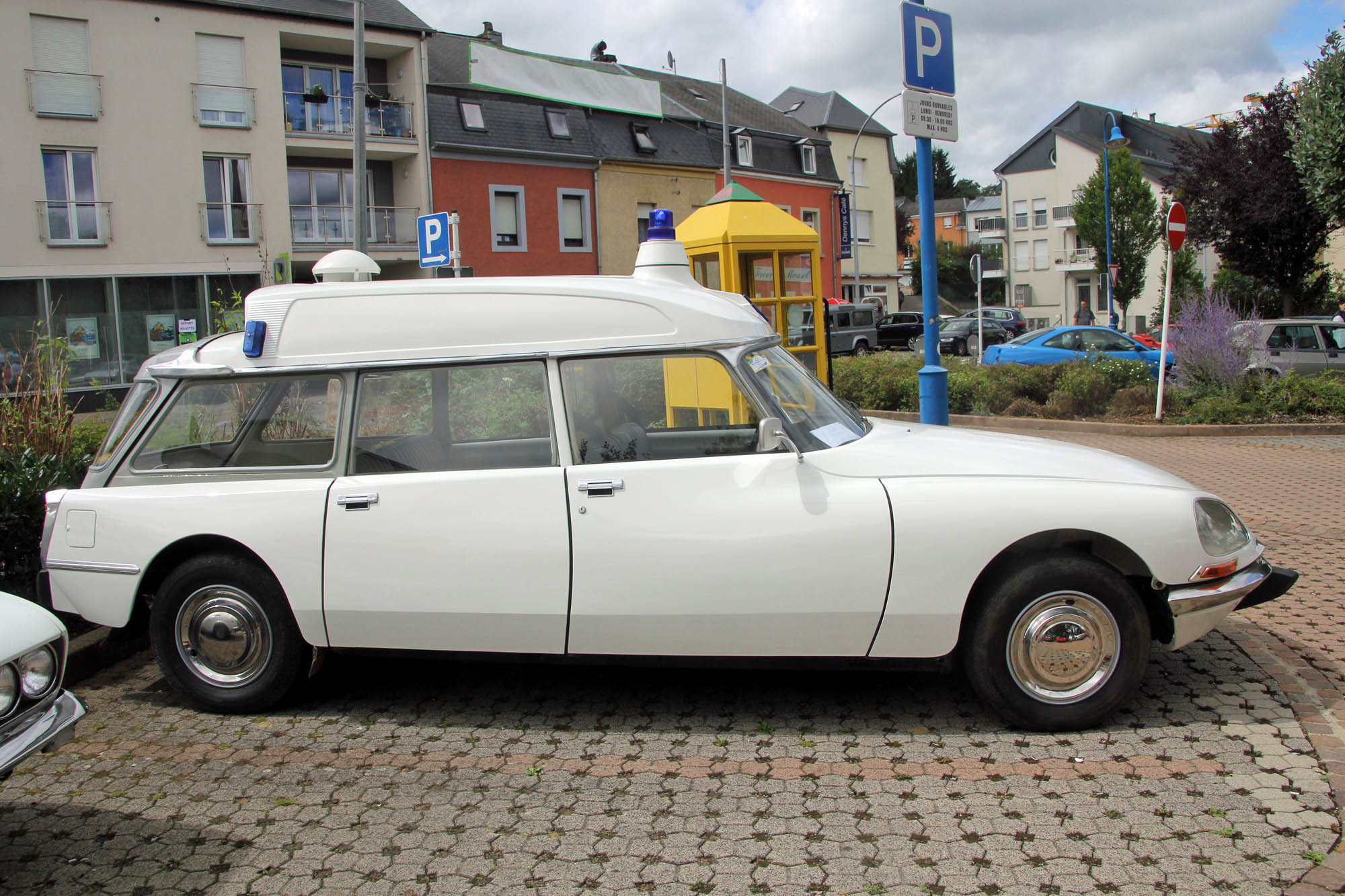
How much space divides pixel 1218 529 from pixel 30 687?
4.22 m

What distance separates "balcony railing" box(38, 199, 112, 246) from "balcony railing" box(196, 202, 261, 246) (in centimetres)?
232

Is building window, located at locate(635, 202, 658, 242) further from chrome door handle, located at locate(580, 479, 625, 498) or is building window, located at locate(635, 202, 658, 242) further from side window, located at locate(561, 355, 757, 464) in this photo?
chrome door handle, located at locate(580, 479, 625, 498)

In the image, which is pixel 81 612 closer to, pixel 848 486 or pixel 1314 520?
pixel 848 486

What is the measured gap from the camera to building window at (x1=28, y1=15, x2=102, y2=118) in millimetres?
26000

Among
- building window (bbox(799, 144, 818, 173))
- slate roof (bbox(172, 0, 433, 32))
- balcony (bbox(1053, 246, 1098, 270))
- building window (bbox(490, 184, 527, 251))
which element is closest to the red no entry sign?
slate roof (bbox(172, 0, 433, 32))

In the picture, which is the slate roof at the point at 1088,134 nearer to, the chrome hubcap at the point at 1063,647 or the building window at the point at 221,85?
the building window at the point at 221,85

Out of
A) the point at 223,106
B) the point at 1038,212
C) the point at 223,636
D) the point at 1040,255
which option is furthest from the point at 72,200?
the point at 1038,212

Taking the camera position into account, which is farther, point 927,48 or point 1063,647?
point 927,48

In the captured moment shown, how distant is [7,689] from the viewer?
10.3ft

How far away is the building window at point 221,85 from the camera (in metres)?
28.2

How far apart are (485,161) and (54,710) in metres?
31.7

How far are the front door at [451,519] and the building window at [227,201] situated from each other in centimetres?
2709

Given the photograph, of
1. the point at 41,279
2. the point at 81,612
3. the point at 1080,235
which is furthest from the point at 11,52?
the point at 1080,235

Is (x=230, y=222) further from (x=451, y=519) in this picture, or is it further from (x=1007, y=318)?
(x=1007, y=318)
